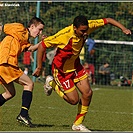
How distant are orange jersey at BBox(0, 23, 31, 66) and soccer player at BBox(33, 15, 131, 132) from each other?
45cm

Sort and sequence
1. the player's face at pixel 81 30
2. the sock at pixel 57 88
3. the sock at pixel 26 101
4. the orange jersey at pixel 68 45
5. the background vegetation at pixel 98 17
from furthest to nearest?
the background vegetation at pixel 98 17 < the sock at pixel 57 88 < the sock at pixel 26 101 < the orange jersey at pixel 68 45 < the player's face at pixel 81 30

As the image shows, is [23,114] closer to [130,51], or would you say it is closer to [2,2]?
[2,2]

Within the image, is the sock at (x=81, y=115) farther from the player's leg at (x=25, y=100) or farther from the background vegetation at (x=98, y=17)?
the background vegetation at (x=98, y=17)

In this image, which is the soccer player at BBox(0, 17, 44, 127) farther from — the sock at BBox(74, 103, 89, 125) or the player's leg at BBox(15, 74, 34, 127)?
the sock at BBox(74, 103, 89, 125)

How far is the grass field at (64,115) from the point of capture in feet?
30.1

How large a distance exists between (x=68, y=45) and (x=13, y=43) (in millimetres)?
964

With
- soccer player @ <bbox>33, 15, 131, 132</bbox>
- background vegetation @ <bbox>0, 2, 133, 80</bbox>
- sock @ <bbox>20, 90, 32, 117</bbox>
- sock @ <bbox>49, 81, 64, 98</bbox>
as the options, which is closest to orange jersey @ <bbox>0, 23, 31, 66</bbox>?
soccer player @ <bbox>33, 15, 131, 132</bbox>

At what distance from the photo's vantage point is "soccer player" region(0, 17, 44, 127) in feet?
28.7

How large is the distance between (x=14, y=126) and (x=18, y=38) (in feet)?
5.00

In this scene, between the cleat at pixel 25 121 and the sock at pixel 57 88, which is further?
the sock at pixel 57 88

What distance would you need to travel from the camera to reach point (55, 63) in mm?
9070

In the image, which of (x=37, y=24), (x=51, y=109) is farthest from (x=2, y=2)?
(x=37, y=24)

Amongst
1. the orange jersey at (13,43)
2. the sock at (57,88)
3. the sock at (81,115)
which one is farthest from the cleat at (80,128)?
the orange jersey at (13,43)

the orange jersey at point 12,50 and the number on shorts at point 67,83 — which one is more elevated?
the orange jersey at point 12,50
